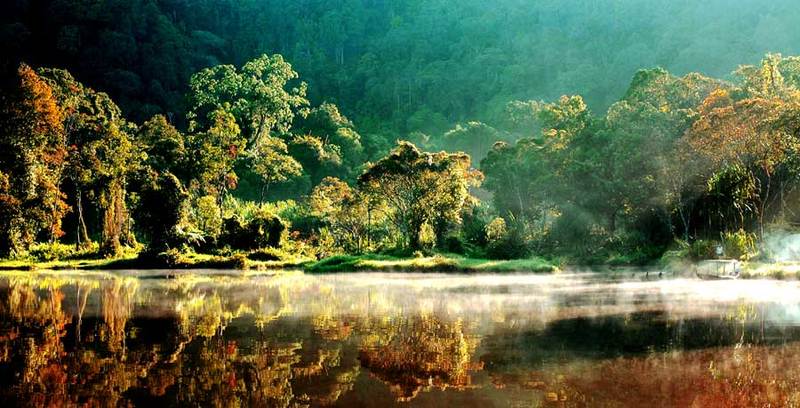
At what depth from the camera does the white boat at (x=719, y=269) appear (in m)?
26.8

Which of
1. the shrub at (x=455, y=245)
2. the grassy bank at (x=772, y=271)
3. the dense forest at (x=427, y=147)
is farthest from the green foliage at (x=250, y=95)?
the grassy bank at (x=772, y=271)

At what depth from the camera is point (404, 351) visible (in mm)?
10195

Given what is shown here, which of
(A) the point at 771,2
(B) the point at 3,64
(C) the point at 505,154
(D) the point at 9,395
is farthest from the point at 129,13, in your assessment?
(D) the point at 9,395

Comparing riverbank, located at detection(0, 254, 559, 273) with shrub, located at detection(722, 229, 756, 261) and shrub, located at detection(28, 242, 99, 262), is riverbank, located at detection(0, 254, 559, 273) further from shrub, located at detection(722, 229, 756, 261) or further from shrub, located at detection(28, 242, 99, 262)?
shrub, located at detection(722, 229, 756, 261)

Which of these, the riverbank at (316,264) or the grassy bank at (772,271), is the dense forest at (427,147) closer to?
the riverbank at (316,264)

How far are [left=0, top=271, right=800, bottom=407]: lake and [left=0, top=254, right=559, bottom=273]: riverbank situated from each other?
1640cm

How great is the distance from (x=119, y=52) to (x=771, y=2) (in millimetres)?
91878

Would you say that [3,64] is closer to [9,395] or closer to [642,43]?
[9,395]

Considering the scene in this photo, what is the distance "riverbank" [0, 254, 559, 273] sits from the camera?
35281mm

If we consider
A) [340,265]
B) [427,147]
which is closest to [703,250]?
[340,265]

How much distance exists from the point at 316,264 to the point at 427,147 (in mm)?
56276

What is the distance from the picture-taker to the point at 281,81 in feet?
234

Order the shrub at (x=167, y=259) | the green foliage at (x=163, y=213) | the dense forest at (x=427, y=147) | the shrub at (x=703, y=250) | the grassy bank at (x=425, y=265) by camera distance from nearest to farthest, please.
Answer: the shrub at (x=703, y=250)
the grassy bank at (x=425, y=265)
the dense forest at (x=427, y=147)
the shrub at (x=167, y=259)
the green foliage at (x=163, y=213)

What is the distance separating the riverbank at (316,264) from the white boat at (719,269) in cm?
800
